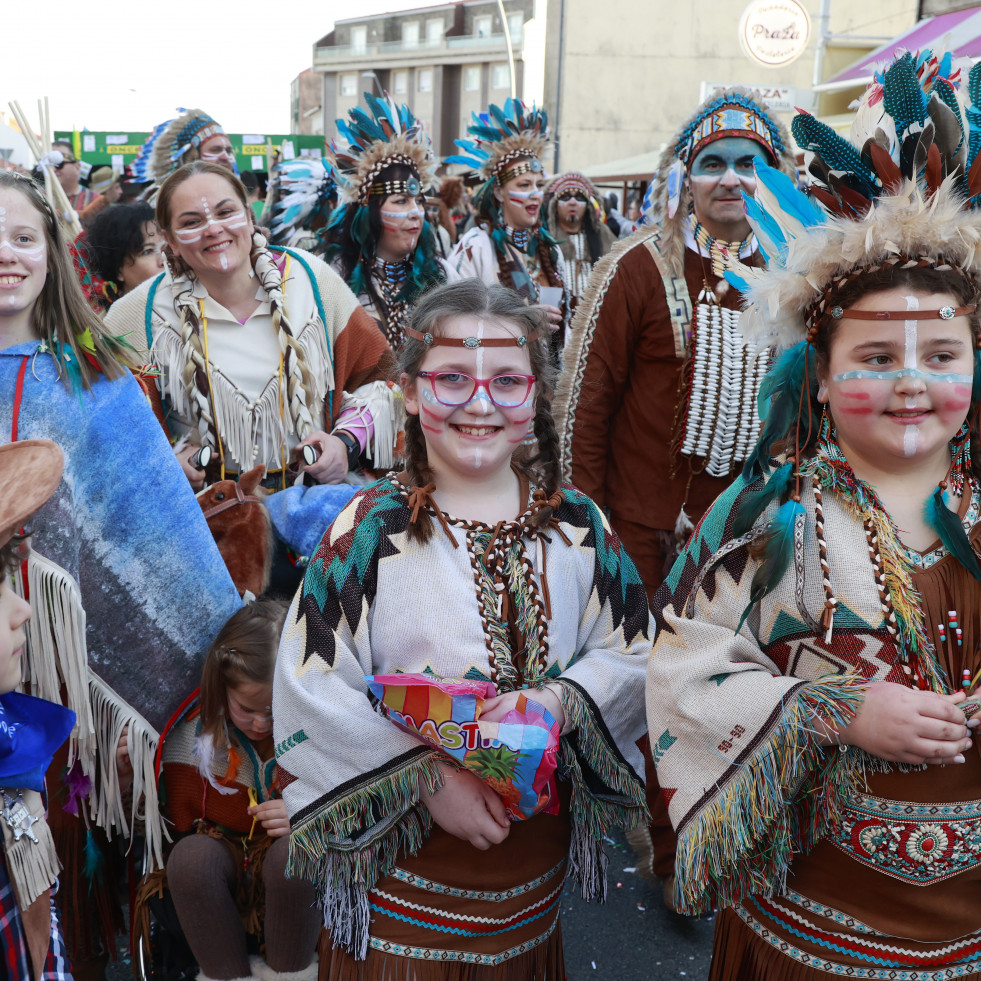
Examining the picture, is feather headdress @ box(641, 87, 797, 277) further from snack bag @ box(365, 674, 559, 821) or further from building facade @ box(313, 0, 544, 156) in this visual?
building facade @ box(313, 0, 544, 156)

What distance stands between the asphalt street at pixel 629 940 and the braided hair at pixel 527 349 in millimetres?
1509

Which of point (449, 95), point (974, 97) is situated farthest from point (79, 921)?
point (449, 95)

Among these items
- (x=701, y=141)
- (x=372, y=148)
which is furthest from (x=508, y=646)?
(x=372, y=148)

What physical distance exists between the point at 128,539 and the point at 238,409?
0.66m

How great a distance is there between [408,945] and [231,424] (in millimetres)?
1686

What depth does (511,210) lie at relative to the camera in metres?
6.56

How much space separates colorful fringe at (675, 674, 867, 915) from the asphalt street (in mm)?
1166

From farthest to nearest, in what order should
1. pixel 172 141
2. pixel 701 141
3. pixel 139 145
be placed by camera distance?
pixel 139 145 < pixel 172 141 < pixel 701 141

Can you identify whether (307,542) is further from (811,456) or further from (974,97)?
(974,97)

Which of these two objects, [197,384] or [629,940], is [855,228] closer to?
[197,384]

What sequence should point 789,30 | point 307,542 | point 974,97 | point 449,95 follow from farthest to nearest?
point 449,95 → point 789,30 → point 307,542 → point 974,97

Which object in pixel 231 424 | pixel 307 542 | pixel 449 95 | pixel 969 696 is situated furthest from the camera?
pixel 449 95

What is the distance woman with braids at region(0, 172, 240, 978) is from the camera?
97.6 inches

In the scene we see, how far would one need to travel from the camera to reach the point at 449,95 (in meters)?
45.3
